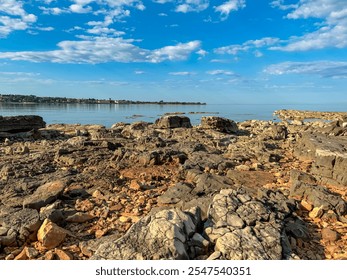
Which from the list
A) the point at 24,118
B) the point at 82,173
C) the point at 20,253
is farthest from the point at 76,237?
the point at 24,118

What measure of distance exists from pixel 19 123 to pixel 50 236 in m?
18.8

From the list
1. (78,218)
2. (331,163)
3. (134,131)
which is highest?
(331,163)

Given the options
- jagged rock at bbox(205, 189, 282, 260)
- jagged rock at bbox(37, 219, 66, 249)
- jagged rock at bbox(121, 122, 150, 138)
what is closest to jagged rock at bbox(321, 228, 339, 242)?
jagged rock at bbox(205, 189, 282, 260)

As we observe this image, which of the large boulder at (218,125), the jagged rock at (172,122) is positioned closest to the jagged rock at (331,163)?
the large boulder at (218,125)

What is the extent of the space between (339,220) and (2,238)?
6.48 m

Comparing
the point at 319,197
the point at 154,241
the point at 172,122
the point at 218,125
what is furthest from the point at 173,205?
the point at 172,122

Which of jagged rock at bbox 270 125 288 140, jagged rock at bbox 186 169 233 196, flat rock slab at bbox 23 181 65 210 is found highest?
jagged rock at bbox 270 125 288 140

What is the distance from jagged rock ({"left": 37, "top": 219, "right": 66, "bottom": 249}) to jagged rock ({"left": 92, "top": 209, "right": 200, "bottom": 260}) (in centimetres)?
125

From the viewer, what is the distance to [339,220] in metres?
5.89

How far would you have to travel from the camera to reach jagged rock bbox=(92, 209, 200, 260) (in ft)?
12.6

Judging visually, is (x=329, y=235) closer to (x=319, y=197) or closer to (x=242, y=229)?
(x=319, y=197)

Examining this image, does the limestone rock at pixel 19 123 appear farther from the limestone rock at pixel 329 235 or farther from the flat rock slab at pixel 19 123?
the limestone rock at pixel 329 235

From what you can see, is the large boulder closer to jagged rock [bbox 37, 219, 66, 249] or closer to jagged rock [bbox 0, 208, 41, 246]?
jagged rock [bbox 0, 208, 41, 246]

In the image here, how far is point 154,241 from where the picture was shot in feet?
13.0
